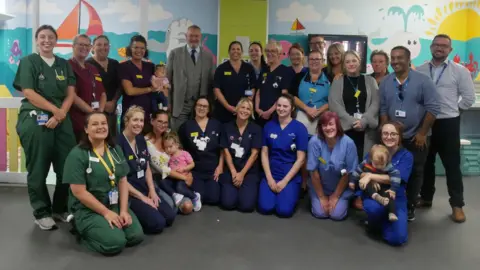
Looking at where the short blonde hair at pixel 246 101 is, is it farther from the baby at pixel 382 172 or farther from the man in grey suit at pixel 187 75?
the baby at pixel 382 172

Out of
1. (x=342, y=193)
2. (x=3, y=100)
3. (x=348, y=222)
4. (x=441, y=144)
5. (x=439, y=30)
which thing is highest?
(x=439, y=30)

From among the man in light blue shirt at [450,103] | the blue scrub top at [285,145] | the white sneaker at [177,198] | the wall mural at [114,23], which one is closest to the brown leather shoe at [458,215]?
the man in light blue shirt at [450,103]

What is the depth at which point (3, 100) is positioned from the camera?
173 inches

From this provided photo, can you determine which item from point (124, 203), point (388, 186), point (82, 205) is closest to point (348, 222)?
point (388, 186)

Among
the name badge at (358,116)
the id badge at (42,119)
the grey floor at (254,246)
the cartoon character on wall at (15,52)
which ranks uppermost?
the cartoon character on wall at (15,52)

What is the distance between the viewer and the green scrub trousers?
9.32ft

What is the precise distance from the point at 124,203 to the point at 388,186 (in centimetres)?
198

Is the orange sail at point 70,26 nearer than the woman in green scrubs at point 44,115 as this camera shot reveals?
No

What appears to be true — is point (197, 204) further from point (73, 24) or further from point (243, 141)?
point (73, 24)

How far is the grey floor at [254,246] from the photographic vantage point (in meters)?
2.43

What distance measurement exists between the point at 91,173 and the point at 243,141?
155 centimetres

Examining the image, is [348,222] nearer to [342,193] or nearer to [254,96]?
[342,193]

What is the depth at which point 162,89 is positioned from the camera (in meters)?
3.89

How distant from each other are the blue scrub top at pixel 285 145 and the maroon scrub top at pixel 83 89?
5.30 ft
